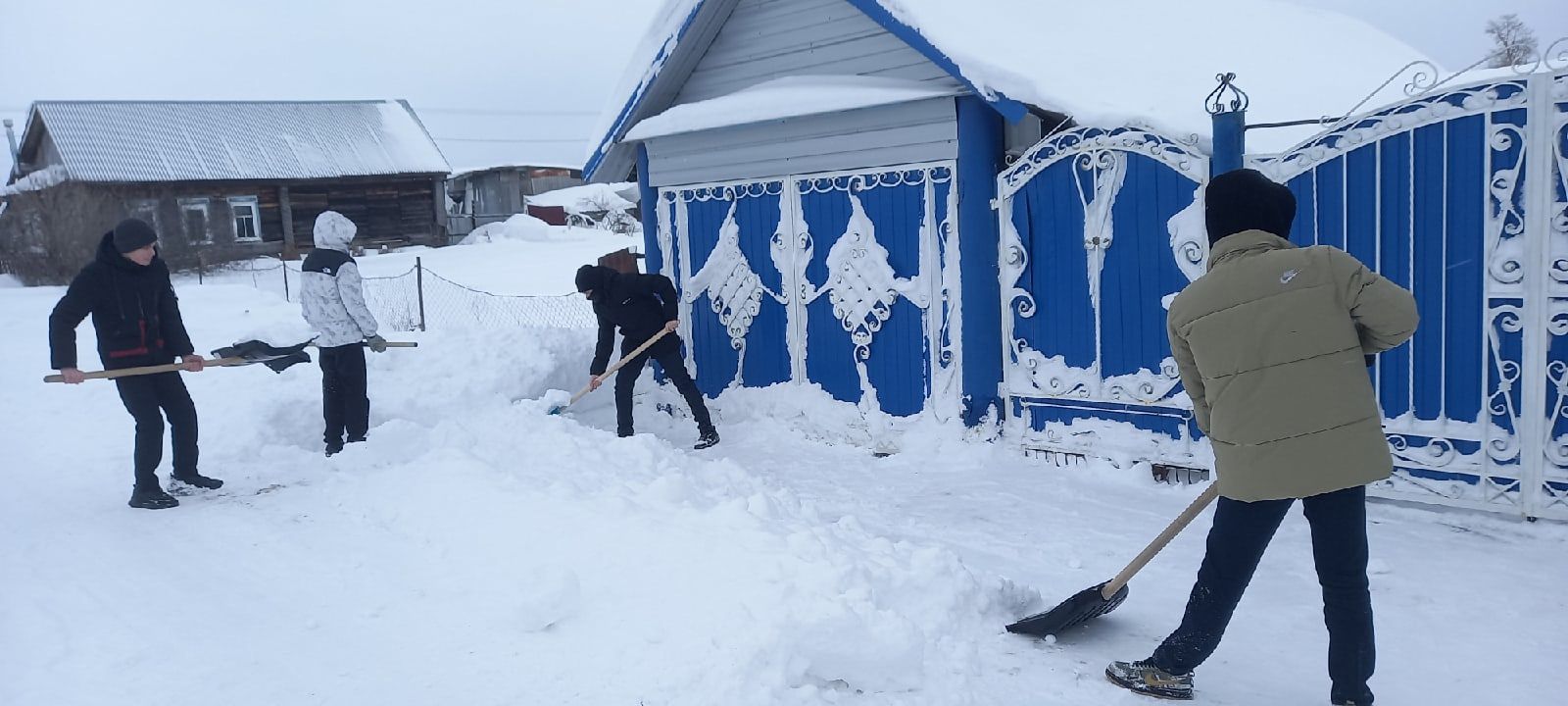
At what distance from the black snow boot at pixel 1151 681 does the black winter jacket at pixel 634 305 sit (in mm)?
4724

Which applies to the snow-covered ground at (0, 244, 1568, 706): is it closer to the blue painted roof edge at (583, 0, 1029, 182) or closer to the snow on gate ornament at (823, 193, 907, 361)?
the snow on gate ornament at (823, 193, 907, 361)

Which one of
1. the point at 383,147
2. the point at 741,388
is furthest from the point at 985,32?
the point at 383,147

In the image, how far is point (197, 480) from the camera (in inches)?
Result: 237

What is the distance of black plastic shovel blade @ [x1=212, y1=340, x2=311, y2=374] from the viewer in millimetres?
6523

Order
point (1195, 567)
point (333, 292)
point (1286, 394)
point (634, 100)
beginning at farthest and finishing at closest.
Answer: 1. point (634, 100)
2. point (333, 292)
3. point (1195, 567)
4. point (1286, 394)

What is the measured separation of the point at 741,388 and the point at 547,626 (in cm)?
430

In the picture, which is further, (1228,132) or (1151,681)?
(1228,132)

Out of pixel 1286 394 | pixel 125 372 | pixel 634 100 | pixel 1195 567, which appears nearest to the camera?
pixel 1286 394

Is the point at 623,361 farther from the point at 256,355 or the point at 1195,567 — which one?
the point at 1195,567

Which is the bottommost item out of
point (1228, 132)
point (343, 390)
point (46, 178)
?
point (343, 390)

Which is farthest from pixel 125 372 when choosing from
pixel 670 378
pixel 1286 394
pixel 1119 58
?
pixel 1119 58

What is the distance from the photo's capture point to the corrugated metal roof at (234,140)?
2620 cm

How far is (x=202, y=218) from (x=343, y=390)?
22.1 meters

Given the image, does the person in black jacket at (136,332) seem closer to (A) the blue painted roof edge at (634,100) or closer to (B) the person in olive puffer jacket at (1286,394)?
(A) the blue painted roof edge at (634,100)
